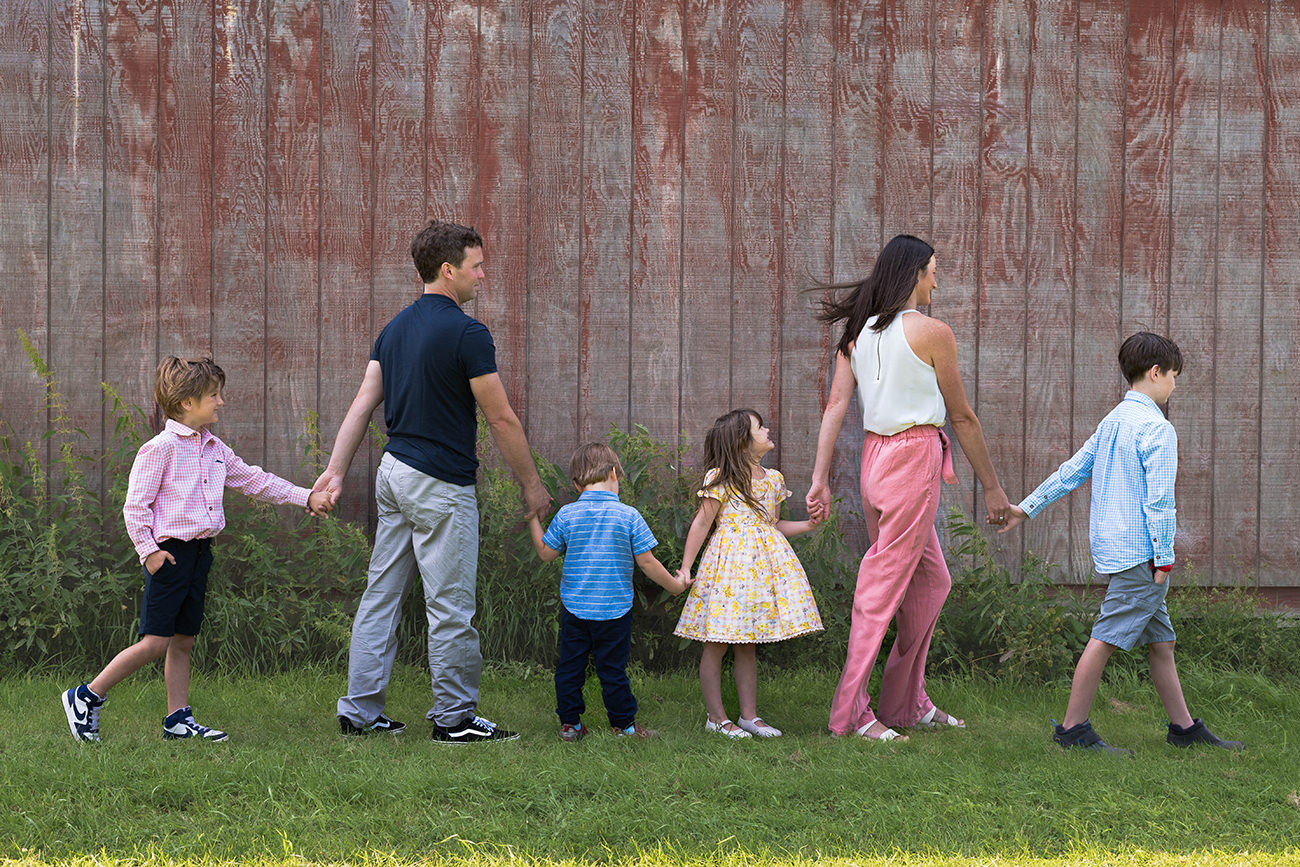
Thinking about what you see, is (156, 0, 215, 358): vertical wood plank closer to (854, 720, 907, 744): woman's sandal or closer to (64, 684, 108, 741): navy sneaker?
(64, 684, 108, 741): navy sneaker

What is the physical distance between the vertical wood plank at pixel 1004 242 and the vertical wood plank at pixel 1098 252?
0.26 meters

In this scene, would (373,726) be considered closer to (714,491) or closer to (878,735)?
(714,491)

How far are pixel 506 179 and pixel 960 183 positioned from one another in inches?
86.0

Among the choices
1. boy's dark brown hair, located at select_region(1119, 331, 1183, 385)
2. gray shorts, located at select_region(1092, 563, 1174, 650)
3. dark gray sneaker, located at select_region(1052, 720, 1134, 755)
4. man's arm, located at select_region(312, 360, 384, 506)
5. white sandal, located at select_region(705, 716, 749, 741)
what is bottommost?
white sandal, located at select_region(705, 716, 749, 741)

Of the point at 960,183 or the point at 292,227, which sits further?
the point at 960,183

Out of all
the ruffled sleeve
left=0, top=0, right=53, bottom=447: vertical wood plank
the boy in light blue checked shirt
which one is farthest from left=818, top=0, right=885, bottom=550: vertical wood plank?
left=0, top=0, right=53, bottom=447: vertical wood plank

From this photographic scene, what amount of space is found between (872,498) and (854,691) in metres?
0.72

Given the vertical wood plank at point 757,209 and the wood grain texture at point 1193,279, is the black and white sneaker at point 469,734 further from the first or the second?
the wood grain texture at point 1193,279

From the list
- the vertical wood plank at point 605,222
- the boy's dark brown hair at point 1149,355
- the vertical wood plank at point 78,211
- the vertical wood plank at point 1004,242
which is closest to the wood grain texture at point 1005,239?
the vertical wood plank at point 1004,242

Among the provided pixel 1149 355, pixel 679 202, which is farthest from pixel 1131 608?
pixel 679 202

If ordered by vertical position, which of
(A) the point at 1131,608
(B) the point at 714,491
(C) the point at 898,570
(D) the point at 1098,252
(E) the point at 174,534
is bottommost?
(A) the point at 1131,608

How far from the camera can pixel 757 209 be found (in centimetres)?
511

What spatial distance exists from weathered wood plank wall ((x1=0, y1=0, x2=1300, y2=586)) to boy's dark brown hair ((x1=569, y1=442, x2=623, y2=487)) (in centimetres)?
100

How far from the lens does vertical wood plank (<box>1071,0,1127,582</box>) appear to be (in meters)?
5.14
